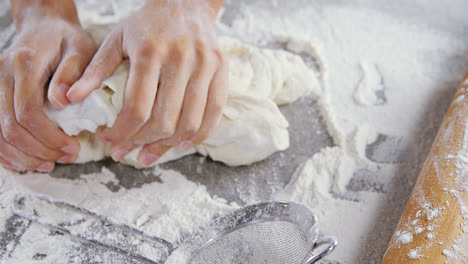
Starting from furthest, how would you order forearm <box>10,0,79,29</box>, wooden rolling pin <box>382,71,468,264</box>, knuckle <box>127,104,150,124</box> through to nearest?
forearm <box>10,0,79,29</box>, knuckle <box>127,104,150,124</box>, wooden rolling pin <box>382,71,468,264</box>

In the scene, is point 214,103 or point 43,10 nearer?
point 214,103

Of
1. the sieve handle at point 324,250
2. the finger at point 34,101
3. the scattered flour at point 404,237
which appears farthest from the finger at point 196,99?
the scattered flour at point 404,237

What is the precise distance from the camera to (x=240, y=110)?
1258 millimetres

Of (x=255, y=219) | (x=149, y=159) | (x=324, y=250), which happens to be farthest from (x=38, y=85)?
(x=324, y=250)

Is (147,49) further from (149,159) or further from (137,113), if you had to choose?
(149,159)

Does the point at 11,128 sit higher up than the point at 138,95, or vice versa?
the point at 138,95

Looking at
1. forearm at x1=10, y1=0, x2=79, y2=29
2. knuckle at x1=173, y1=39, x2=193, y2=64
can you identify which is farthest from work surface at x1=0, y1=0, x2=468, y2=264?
forearm at x1=10, y1=0, x2=79, y2=29

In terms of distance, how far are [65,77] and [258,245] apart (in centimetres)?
69

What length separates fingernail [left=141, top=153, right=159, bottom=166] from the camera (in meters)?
1.23

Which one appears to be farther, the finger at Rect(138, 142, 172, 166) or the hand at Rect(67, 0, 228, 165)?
the finger at Rect(138, 142, 172, 166)

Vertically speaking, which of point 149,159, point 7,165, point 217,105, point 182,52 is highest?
point 182,52

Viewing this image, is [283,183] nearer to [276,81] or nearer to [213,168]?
[213,168]

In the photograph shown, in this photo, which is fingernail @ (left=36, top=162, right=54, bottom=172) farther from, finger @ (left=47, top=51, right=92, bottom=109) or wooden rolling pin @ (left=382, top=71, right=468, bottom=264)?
wooden rolling pin @ (left=382, top=71, right=468, bottom=264)

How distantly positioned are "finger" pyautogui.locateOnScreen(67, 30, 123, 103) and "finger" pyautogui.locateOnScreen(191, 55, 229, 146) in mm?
282
